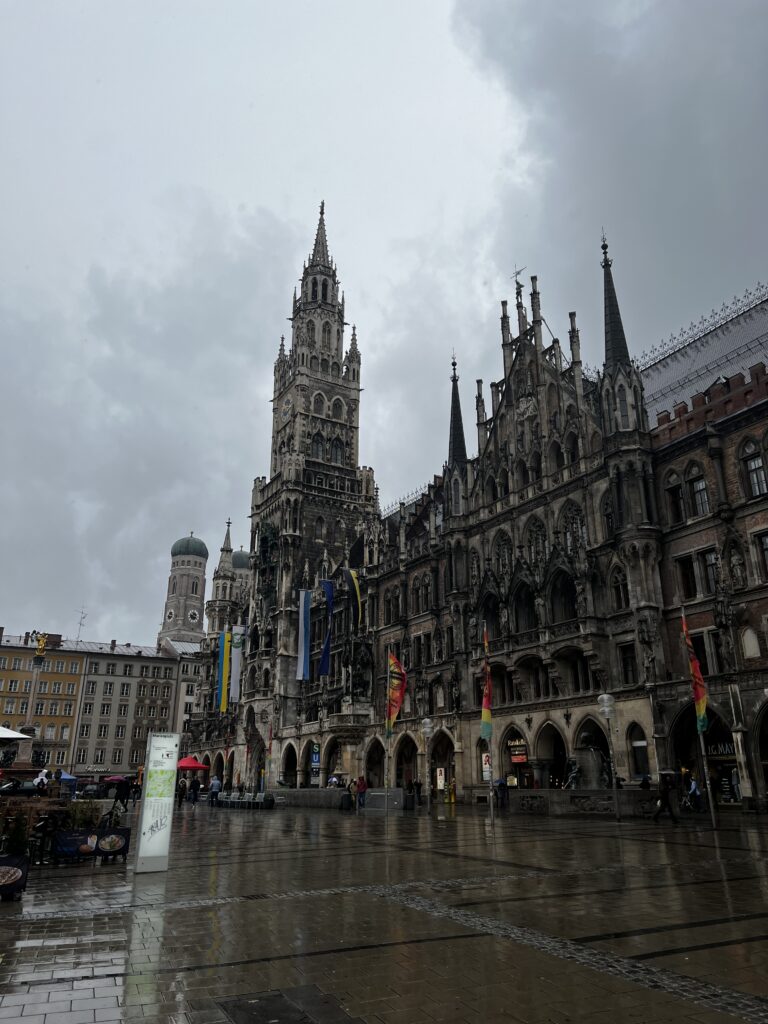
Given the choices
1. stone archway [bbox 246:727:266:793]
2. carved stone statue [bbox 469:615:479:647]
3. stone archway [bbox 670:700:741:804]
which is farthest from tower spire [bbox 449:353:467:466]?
stone archway [bbox 246:727:266:793]

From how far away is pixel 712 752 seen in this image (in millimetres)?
34594

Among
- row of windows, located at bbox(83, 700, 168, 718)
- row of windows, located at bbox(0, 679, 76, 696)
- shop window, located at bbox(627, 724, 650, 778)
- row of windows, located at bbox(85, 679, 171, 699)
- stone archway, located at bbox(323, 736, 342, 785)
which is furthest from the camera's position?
row of windows, located at bbox(85, 679, 171, 699)

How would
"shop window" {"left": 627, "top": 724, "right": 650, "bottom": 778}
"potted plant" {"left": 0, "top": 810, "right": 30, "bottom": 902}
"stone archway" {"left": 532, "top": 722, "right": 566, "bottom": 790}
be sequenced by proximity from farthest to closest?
"stone archway" {"left": 532, "top": 722, "right": 566, "bottom": 790} → "shop window" {"left": 627, "top": 724, "right": 650, "bottom": 778} → "potted plant" {"left": 0, "top": 810, "right": 30, "bottom": 902}

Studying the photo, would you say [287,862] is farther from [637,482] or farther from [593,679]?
[637,482]

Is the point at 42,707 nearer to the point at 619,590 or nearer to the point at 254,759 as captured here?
the point at 254,759

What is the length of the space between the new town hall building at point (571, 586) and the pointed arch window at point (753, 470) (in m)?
0.08

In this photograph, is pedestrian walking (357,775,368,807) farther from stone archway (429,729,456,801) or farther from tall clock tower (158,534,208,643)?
tall clock tower (158,534,208,643)

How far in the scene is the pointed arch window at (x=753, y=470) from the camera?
34.8m

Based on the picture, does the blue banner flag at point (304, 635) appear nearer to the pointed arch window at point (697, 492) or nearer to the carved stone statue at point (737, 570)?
the pointed arch window at point (697, 492)

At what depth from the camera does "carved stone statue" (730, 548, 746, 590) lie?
34.3 metres

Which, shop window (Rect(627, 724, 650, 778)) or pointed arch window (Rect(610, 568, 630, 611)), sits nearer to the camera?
shop window (Rect(627, 724, 650, 778))

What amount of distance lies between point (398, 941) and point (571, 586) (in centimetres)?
3577

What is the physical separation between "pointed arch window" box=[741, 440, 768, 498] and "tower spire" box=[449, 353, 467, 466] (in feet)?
68.8

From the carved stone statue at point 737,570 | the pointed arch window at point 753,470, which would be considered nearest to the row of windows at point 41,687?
the carved stone statue at point 737,570
